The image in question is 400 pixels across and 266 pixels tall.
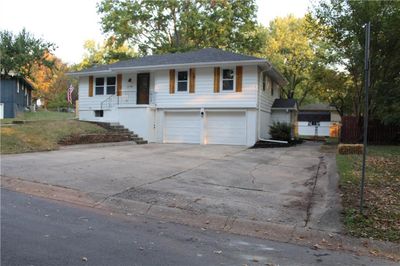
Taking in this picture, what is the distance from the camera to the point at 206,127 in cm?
2289

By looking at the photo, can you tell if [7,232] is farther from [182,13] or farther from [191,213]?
[182,13]

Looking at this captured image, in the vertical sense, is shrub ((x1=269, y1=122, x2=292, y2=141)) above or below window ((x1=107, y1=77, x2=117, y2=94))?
below

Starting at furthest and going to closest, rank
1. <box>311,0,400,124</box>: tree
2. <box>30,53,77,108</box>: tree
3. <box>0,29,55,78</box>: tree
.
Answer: <box>30,53,77,108</box>: tree → <box>0,29,55,78</box>: tree → <box>311,0,400,124</box>: tree

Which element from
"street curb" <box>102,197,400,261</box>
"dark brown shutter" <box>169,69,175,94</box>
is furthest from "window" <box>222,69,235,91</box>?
"street curb" <box>102,197,400,261</box>

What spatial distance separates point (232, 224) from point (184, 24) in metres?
32.2

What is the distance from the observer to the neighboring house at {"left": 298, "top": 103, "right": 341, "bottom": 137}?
51062 mm

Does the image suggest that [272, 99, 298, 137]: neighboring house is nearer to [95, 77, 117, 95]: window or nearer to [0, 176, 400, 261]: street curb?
[95, 77, 117, 95]: window

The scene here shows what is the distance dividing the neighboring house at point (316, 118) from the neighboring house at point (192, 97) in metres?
26.8

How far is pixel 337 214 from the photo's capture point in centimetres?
678

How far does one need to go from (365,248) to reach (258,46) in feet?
113

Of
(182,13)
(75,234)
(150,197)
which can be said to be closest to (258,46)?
(182,13)

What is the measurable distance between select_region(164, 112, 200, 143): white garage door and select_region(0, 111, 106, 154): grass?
4.70 m

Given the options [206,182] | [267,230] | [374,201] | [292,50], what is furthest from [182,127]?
[292,50]

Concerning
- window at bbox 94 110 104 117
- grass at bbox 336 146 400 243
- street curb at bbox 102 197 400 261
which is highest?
window at bbox 94 110 104 117
